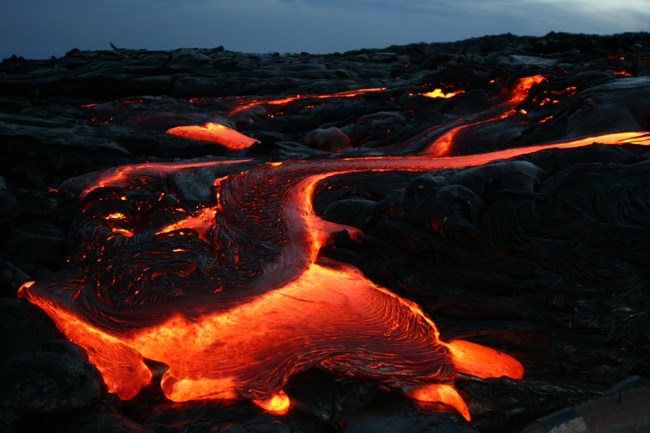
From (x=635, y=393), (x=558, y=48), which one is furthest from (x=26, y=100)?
(x=558, y=48)

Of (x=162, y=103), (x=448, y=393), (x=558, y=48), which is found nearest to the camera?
(x=448, y=393)

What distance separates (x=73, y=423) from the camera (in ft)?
8.83

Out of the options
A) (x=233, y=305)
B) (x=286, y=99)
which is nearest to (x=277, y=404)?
(x=233, y=305)

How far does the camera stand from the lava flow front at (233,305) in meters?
3.39

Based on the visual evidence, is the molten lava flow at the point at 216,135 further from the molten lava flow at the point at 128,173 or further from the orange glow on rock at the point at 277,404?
the orange glow on rock at the point at 277,404

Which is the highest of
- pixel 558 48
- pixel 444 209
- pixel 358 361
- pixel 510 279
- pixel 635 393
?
pixel 558 48

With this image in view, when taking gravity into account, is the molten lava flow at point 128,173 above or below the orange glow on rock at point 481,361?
above

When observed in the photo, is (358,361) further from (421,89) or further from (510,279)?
(421,89)

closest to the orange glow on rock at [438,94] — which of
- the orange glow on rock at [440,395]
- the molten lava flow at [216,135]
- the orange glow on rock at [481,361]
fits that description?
the molten lava flow at [216,135]

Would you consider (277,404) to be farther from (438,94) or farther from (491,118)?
(438,94)

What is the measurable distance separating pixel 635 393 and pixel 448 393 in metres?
1.19

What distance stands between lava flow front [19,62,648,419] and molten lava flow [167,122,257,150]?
2724mm

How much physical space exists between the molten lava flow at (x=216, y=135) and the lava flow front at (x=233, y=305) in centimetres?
272

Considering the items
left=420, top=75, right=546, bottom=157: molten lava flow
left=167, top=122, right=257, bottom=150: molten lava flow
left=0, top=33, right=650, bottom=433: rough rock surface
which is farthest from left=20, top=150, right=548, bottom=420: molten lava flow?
left=167, top=122, right=257, bottom=150: molten lava flow
